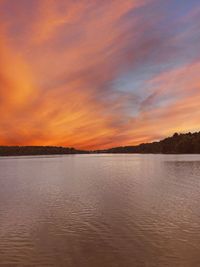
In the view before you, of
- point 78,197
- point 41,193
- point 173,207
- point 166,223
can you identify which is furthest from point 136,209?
point 41,193

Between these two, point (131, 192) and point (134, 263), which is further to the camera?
point (131, 192)

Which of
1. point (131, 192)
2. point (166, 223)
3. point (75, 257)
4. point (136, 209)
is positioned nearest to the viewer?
point (75, 257)

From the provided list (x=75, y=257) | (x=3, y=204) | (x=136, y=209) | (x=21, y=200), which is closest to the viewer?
(x=75, y=257)

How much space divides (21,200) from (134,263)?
979 inches

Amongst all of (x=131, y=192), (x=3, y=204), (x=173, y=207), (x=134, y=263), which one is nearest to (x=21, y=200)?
(x=3, y=204)

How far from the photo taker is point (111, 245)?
63.4ft

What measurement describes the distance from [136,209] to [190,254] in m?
13.8

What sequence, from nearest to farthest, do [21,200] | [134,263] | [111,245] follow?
1. [134,263]
2. [111,245]
3. [21,200]

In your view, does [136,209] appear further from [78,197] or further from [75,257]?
[75,257]

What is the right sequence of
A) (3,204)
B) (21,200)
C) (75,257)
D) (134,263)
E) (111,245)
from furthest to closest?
(21,200) < (3,204) < (111,245) < (75,257) < (134,263)

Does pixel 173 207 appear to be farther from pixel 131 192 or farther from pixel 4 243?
pixel 4 243

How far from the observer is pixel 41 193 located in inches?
1758

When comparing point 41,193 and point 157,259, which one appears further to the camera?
point 41,193

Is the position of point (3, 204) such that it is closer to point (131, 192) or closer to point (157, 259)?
point (131, 192)
